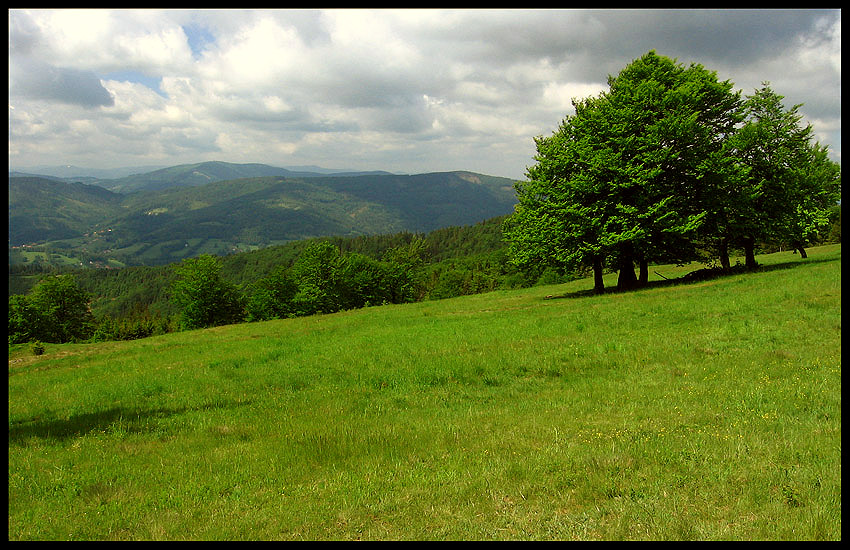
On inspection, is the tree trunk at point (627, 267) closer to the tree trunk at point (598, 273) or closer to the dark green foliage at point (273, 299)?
the tree trunk at point (598, 273)

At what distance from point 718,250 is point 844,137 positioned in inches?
1583

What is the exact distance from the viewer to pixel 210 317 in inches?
3095

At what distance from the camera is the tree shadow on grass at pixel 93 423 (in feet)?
38.3

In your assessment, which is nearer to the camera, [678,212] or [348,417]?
[348,417]

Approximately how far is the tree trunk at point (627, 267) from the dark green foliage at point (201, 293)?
66.2m

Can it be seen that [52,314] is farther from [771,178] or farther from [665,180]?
[771,178]

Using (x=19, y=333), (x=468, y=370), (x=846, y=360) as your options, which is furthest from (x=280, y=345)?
(x=19, y=333)

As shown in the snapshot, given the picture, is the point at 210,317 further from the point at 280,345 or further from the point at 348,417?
the point at 348,417

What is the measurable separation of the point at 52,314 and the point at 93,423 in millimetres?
81578

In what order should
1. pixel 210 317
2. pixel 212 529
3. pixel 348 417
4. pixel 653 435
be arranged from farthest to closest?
pixel 210 317 → pixel 348 417 → pixel 653 435 → pixel 212 529

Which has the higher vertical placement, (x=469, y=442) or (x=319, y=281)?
(x=319, y=281)

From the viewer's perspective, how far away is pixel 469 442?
9.33m

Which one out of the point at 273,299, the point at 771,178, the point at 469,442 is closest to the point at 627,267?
the point at 771,178

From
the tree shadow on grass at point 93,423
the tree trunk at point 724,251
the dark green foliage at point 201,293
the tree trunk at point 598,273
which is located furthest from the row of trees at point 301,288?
the tree shadow on grass at point 93,423
